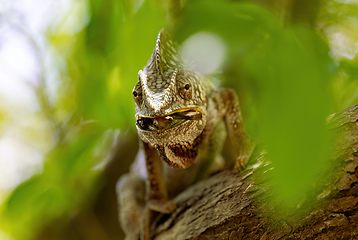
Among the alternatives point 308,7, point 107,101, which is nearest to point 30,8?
point 107,101

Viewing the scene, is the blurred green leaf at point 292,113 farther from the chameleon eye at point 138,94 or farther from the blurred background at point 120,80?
the chameleon eye at point 138,94

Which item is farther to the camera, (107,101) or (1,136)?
(1,136)

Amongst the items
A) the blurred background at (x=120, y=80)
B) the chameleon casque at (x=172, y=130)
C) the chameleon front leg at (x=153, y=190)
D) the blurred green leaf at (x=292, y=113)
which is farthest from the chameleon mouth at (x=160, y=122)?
the chameleon front leg at (x=153, y=190)

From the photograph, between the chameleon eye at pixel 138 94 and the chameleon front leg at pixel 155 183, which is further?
the chameleon front leg at pixel 155 183

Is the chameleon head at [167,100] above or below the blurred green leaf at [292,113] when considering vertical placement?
above

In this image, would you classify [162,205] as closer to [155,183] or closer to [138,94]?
[155,183]

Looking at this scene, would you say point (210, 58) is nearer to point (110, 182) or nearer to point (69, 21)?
point (69, 21)

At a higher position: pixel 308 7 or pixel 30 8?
pixel 30 8

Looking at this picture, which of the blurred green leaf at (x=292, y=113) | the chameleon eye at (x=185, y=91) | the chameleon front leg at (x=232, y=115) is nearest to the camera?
the blurred green leaf at (x=292, y=113)
